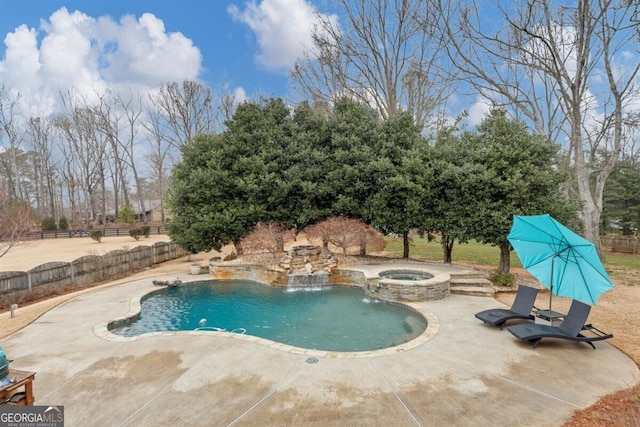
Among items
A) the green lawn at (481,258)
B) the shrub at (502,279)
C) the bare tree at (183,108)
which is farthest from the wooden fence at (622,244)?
the bare tree at (183,108)

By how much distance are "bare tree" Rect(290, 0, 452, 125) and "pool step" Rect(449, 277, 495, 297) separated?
1291cm

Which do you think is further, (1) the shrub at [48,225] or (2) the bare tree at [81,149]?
(2) the bare tree at [81,149]

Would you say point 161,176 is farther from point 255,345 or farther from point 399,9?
point 255,345

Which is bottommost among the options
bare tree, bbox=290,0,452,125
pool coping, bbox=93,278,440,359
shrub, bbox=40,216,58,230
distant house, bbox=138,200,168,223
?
pool coping, bbox=93,278,440,359

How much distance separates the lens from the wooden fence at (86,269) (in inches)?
466

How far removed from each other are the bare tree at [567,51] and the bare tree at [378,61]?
2.31m

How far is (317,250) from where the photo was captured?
14.7m

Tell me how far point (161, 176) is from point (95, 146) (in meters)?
10.2

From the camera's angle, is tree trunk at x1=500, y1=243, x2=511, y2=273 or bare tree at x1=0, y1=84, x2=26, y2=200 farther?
bare tree at x1=0, y1=84, x2=26, y2=200

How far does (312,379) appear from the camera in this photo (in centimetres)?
538

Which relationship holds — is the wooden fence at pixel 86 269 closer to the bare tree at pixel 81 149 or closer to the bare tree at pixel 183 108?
the bare tree at pixel 183 108

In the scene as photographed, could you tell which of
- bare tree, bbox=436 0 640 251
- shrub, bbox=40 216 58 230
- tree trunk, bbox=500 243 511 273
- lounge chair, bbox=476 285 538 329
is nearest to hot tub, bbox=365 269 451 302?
lounge chair, bbox=476 285 538 329

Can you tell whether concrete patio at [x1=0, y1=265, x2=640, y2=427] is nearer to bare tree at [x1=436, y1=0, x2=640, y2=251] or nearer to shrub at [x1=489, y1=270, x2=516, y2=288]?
shrub at [x1=489, y1=270, x2=516, y2=288]

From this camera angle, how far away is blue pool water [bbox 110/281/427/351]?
7840 millimetres
